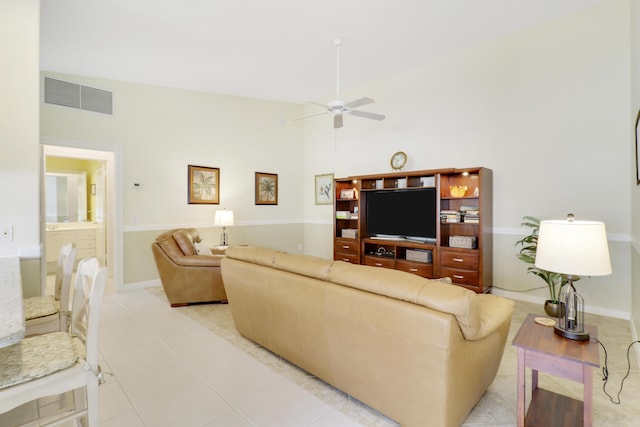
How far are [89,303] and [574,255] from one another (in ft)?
7.71

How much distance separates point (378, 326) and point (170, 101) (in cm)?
511

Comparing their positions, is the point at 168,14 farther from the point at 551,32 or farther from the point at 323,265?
the point at 551,32

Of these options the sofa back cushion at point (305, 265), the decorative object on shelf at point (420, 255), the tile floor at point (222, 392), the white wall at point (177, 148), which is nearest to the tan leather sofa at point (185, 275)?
the tile floor at point (222, 392)

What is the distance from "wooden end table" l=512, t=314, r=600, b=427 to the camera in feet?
4.91

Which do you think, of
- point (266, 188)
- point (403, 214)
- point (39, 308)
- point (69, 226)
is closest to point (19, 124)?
point (39, 308)

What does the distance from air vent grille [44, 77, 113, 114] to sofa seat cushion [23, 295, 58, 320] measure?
3477mm

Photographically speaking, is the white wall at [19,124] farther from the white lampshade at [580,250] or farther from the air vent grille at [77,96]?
the white lampshade at [580,250]

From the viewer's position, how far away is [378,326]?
5.67ft

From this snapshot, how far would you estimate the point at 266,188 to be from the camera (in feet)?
21.4

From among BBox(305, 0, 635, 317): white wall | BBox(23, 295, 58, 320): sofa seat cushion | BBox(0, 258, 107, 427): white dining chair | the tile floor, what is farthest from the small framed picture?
BBox(0, 258, 107, 427): white dining chair

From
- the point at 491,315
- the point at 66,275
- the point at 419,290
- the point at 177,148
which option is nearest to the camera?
the point at 419,290

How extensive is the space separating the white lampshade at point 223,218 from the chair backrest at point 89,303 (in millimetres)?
3551

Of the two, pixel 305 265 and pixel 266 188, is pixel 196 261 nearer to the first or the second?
pixel 305 265

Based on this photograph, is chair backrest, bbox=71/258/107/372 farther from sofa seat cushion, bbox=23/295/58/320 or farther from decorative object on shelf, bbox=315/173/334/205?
decorative object on shelf, bbox=315/173/334/205
